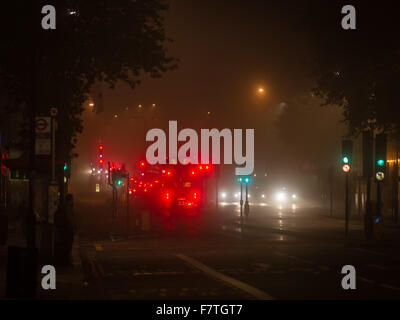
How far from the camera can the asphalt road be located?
1527 centimetres

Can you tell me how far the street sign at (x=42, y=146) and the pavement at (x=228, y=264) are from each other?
9.09 ft

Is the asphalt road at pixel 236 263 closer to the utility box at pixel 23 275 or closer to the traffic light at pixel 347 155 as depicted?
the utility box at pixel 23 275

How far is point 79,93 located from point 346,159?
12130 millimetres

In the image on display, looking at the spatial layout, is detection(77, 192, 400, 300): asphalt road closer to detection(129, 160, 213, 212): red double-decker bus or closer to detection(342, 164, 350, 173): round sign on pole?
detection(342, 164, 350, 173): round sign on pole

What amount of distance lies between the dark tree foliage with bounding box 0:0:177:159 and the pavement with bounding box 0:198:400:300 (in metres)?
4.76

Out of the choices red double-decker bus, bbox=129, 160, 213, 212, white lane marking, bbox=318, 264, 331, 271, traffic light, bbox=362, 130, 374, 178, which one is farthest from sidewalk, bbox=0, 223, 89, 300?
red double-decker bus, bbox=129, 160, 213, 212

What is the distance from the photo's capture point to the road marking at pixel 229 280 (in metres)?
14.5

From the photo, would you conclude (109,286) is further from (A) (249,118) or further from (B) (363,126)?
(A) (249,118)

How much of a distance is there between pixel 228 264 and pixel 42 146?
8371mm

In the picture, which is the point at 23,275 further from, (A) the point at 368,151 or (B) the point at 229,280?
(A) the point at 368,151

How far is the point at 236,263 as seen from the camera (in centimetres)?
2128

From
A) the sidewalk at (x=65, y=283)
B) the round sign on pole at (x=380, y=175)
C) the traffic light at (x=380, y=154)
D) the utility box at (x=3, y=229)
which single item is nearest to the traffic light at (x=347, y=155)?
the traffic light at (x=380, y=154)
